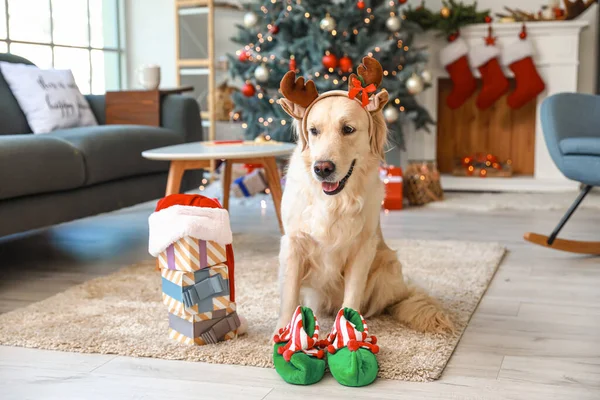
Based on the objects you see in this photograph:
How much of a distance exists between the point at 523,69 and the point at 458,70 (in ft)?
1.41

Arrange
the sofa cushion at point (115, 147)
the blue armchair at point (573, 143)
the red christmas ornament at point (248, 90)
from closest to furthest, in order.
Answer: the blue armchair at point (573, 143), the sofa cushion at point (115, 147), the red christmas ornament at point (248, 90)

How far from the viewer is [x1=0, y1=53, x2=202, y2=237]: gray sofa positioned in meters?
2.48

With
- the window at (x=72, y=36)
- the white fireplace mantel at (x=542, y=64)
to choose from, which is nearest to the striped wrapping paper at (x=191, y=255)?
the window at (x=72, y=36)

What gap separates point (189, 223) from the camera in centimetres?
177

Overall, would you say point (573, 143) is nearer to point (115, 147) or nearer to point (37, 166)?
point (115, 147)

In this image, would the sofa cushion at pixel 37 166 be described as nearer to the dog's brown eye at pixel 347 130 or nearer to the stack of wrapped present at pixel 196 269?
the stack of wrapped present at pixel 196 269

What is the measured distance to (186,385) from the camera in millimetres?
1579

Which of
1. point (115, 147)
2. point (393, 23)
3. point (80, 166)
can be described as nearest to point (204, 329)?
point (80, 166)

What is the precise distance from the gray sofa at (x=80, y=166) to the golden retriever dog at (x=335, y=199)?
1108 millimetres

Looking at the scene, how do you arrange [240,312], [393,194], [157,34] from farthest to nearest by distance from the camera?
[157,34] → [393,194] → [240,312]

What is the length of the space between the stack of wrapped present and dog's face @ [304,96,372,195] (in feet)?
1.00

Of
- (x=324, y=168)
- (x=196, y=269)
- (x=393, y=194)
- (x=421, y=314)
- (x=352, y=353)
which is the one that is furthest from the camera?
(x=393, y=194)

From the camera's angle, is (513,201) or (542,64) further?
(542,64)

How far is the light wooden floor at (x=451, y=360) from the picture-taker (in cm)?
154
